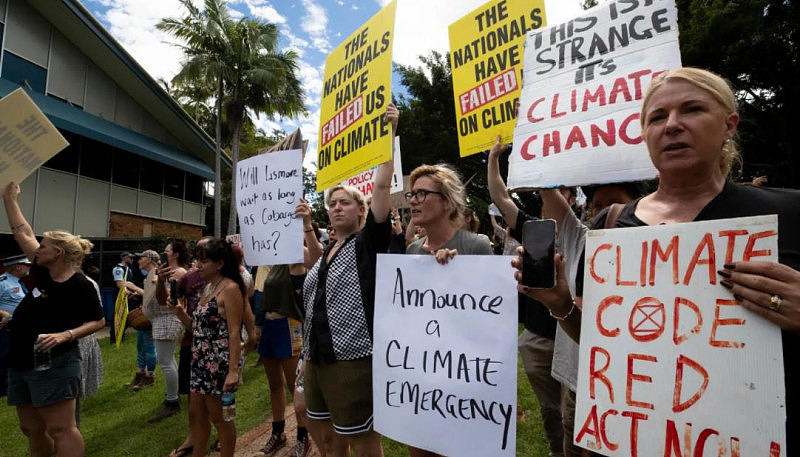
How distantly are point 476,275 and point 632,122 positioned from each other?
2.99 feet

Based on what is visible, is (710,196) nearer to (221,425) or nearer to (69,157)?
(221,425)

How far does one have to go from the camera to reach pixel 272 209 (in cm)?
362

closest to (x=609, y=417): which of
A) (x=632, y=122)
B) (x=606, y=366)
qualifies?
(x=606, y=366)

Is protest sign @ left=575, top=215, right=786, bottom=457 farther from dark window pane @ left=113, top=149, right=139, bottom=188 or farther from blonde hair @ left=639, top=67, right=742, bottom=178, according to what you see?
dark window pane @ left=113, top=149, right=139, bottom=188

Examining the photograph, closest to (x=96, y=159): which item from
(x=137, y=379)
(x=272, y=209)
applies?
(x=137, y=379)

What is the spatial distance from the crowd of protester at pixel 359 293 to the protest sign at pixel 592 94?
223mm

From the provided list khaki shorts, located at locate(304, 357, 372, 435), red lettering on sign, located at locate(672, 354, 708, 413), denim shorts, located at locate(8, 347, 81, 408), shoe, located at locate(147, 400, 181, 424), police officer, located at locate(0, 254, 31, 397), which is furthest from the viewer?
police officer, located at locate(0, 254, 31, 397)

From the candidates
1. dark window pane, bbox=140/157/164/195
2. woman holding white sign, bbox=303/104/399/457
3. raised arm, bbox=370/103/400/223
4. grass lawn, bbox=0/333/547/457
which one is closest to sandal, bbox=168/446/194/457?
grass lawn, bbox=0/333/547/457

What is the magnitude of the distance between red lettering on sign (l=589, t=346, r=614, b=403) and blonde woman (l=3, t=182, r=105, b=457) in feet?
11.9

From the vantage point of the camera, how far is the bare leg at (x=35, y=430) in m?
3.44

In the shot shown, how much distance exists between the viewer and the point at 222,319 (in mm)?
3541

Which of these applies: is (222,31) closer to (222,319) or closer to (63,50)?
(63,50)

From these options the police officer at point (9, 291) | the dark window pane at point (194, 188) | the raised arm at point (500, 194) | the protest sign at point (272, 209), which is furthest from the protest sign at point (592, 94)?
the dark window pane at point (194, 188)

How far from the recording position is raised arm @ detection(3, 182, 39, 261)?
358 cm
